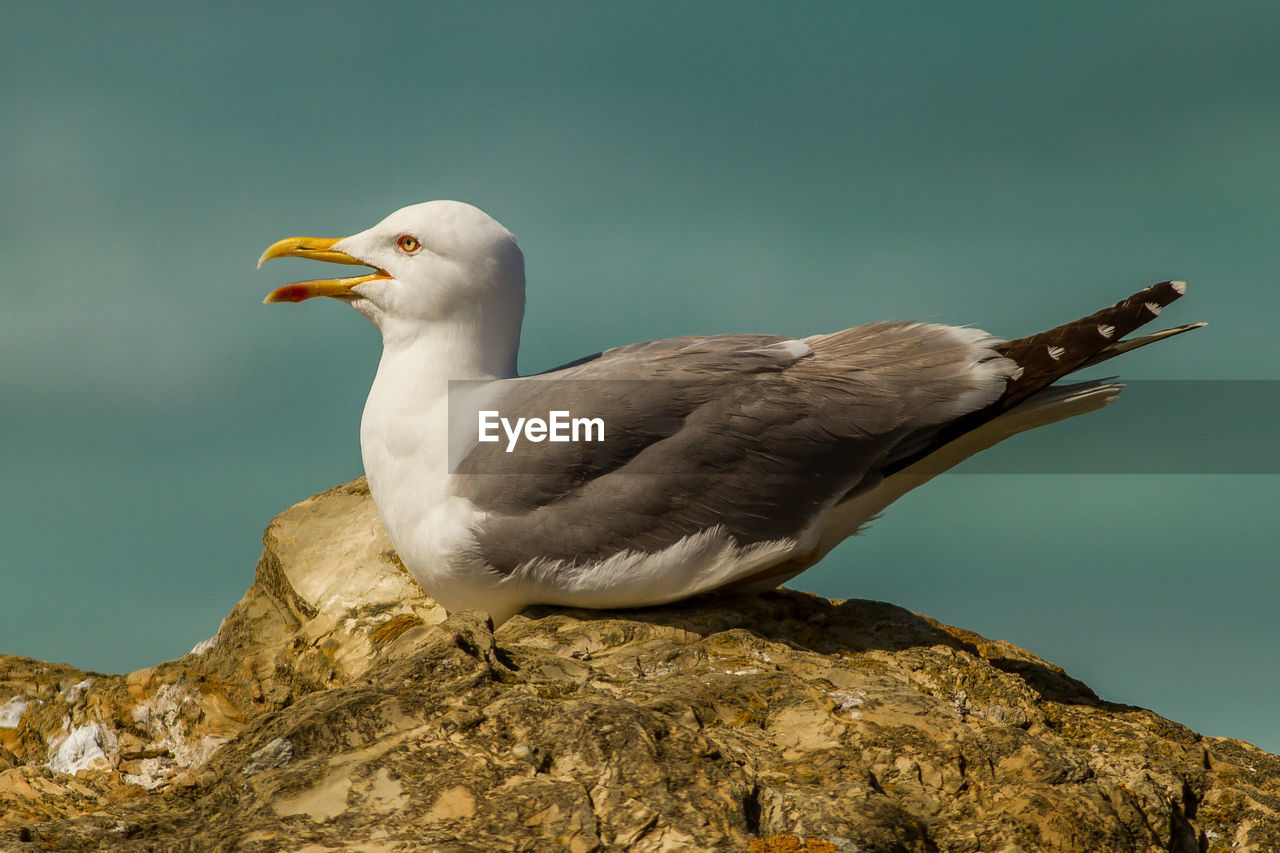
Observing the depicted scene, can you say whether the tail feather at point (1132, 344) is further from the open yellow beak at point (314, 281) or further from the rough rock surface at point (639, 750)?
the open yellow beak at point (314, 281)

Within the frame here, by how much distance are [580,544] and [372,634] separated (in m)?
2.02

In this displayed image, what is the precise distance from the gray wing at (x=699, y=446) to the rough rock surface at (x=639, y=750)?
0.57 m

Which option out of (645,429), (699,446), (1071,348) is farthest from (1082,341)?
(645,429)

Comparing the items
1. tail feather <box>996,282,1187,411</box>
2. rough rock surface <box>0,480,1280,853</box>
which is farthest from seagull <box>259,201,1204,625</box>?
rough rock surface <box>0,480,1280,853</box>

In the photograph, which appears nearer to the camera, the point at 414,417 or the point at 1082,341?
the point at 1082,341

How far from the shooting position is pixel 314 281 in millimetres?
8023

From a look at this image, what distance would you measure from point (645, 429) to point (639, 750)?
2.45 m

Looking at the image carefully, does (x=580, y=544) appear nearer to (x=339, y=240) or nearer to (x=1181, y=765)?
(x=339, y=240)

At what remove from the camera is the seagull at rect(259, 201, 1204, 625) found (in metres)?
7.05

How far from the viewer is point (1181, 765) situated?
6.50 metres

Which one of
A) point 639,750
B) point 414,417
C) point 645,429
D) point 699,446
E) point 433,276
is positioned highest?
point 433,276

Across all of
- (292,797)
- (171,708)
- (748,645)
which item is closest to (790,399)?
(748,645)

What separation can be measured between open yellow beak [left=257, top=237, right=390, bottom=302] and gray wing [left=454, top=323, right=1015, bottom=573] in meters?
1.30

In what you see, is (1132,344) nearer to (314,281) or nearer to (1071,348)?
(1071,348)
